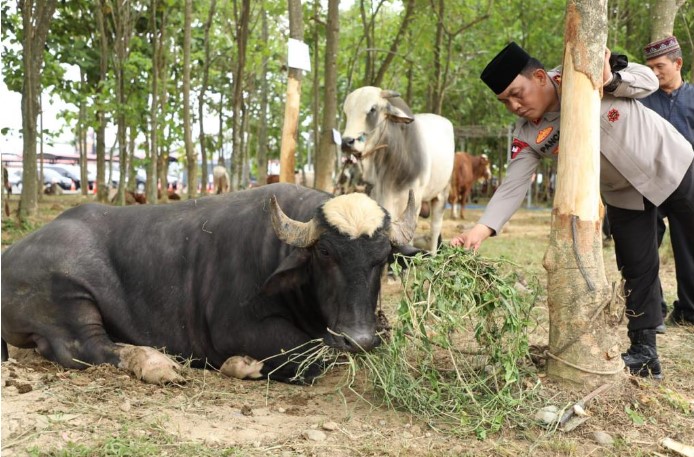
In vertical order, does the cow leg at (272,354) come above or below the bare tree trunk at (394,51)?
below

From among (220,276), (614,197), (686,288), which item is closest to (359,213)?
(220,276)

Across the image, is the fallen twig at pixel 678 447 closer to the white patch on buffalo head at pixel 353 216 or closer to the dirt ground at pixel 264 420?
the dirt ground at pixel 264 420

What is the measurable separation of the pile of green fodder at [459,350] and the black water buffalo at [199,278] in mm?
488

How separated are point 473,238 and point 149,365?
222 cm

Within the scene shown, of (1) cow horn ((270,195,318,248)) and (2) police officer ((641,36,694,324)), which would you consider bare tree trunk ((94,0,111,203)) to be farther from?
(2) police officer ((641,36,694,324))

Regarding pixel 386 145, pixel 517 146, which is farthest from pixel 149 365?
pixel 386 145

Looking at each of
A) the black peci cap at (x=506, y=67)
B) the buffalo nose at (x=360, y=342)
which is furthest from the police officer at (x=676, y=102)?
the buffalo nose at (x=360, y=342)

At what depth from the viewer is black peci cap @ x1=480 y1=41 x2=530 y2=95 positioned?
4.29m

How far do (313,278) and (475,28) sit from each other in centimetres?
1904

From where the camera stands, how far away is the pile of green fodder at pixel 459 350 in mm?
3907

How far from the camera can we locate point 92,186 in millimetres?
43688

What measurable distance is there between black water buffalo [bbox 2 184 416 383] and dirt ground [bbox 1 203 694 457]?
298 mm

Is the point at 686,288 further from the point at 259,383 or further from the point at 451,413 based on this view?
the point at 259,383

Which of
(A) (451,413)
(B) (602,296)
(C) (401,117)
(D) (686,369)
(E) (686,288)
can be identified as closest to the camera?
(A) (451,413)
